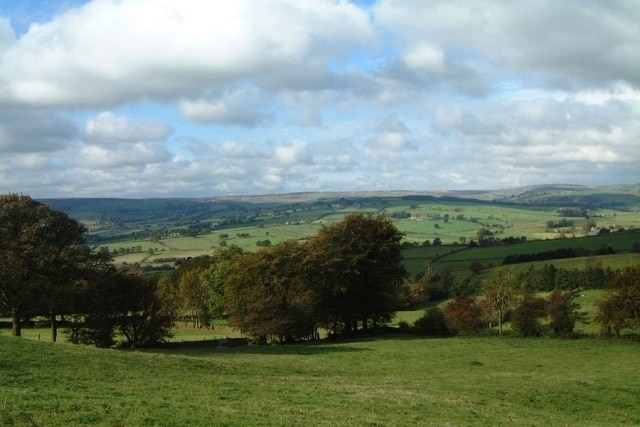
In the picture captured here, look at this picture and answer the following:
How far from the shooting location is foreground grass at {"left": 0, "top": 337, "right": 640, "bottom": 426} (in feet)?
57.1

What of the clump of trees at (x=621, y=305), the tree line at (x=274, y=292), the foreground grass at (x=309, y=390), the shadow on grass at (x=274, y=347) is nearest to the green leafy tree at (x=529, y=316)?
the tree line at (x=274, y=292)

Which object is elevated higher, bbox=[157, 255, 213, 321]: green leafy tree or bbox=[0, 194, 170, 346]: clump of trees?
bbox=[0, 194, 170, 346]: clump of trees

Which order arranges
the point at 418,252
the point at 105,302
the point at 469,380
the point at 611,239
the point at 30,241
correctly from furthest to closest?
1. the point at 418,252
2. the point at 611,239
3. the point at 105,302
4. the point at 30,241
5. the point at 469,380

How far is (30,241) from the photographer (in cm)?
4709

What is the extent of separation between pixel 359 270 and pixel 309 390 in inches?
1618

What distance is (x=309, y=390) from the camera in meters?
24.3

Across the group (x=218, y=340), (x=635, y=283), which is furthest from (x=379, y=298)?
(x=635, y=283)

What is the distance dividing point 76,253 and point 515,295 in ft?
157

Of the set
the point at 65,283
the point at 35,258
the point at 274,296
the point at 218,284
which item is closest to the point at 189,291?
the point at 218,284

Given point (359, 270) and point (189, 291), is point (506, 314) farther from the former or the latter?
point (189, 291)

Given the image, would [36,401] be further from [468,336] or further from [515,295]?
[515,295]

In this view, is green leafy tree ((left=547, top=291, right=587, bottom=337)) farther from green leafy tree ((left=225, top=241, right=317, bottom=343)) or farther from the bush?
green leafy tree ((left=225, top=241, right=317, bottom=343))

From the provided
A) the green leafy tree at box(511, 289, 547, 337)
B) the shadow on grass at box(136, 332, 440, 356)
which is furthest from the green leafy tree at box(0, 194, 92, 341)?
the green leafy tree at box(511, 289, 547, 337)

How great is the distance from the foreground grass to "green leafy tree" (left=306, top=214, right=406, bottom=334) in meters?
Answer: 23.2
